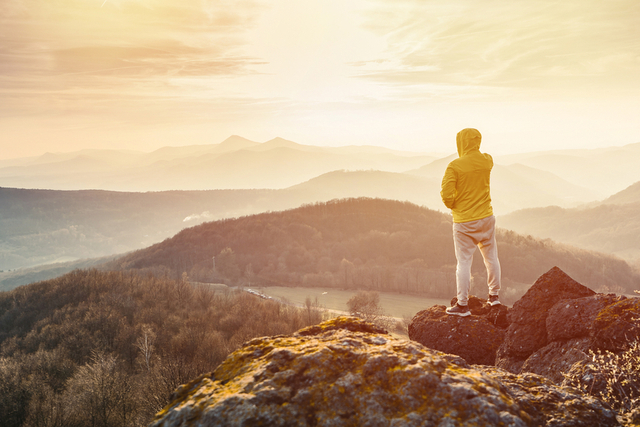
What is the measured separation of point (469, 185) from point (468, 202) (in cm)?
43

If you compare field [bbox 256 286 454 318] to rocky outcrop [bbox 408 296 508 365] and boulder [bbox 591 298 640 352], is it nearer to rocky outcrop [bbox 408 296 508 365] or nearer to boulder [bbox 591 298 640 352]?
rocky outcrop [bbox 408 296 508 365]

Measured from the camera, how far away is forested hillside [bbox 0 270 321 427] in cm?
1961

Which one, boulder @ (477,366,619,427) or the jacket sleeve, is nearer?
boulder @ (477,366,619,427)

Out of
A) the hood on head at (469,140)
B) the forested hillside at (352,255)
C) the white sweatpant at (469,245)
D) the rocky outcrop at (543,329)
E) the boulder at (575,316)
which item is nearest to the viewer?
the rocky outcrop at (543,329)

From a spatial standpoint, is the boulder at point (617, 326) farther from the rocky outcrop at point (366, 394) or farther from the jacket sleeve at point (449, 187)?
the jacket sleeve at point (449, 187)

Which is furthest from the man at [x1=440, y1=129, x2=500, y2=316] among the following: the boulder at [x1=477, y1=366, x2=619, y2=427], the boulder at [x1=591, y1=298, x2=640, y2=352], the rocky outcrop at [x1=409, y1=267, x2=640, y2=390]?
the boulder at [x1=477, y1=366, x2=619, y2=427]

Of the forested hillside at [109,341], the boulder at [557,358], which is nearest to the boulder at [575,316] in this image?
the boulder at [557,358]

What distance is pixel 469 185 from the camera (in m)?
9.52

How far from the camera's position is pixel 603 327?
6414 mm

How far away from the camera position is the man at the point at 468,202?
374 inches

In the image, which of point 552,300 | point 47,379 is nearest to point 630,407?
point 552,300

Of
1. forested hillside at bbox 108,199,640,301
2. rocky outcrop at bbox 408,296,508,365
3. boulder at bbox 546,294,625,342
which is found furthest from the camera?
forested hillside at bbox 108,199,640,301

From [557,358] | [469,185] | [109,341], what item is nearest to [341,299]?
[109,341]

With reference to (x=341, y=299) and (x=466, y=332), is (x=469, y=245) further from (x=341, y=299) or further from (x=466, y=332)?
(x=341, y=299)
